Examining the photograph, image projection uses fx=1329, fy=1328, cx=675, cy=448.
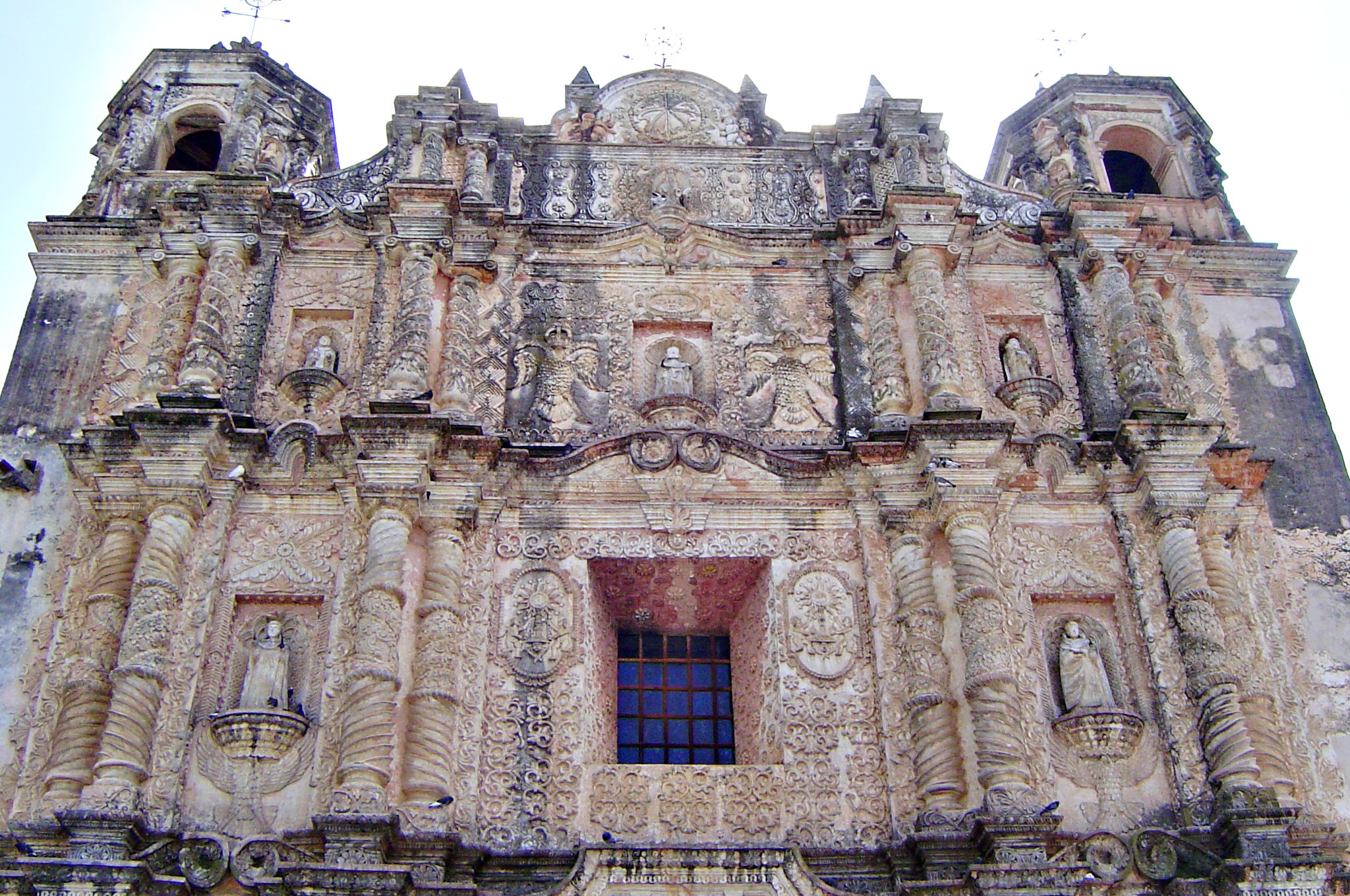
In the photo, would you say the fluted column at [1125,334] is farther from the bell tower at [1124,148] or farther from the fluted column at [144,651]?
the fluted column at [144,651]

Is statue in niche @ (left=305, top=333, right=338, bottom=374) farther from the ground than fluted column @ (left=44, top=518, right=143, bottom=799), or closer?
farther from the ground

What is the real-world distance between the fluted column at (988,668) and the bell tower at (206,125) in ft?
26.6

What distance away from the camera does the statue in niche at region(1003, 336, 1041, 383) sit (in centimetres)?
1255

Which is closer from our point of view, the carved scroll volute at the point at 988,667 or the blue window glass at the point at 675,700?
the carved scroll volute at the point at 988,667

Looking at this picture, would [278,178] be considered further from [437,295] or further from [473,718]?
[473,718]

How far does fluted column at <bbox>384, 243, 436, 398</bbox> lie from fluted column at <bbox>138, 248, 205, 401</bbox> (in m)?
1.92

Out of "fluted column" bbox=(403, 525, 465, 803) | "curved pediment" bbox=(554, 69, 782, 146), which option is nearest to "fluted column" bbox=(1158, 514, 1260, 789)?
"fluted column" bbox=(403, 525, 465, 803)

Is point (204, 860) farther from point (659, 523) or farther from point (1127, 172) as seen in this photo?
point (1127, 172)

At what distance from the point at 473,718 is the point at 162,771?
89.3 inches

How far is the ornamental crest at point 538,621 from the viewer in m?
10.5

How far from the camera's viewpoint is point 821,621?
1079 cm

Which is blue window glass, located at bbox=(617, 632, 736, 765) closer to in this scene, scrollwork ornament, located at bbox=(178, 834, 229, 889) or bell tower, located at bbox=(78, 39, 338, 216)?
scrollwork ornament, located at bbox=(178, 834, 229, 889)

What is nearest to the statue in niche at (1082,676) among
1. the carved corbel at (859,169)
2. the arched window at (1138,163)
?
the carved corbel at (859,169)

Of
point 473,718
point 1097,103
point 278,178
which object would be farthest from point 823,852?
point 1097,103
